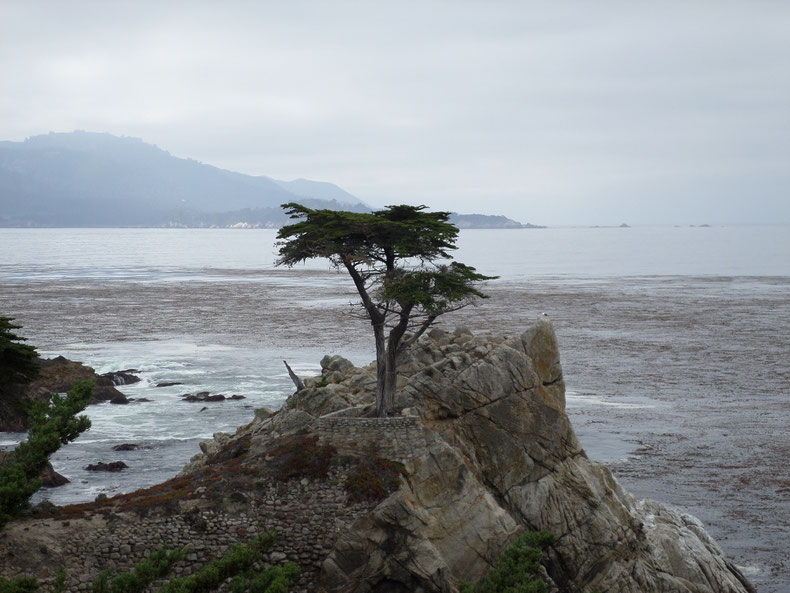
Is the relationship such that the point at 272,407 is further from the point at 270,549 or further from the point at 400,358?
the point at 270,549

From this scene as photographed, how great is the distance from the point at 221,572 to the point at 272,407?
2545 cm

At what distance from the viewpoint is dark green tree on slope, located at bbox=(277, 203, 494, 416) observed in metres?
27.8

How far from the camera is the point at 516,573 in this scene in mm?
21516

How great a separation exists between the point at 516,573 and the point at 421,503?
3613mm

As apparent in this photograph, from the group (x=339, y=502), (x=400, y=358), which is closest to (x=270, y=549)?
(x=339, y=502)

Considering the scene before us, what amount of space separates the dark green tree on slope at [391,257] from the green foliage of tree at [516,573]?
22.0ft

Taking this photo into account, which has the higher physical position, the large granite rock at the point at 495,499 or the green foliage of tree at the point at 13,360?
the green foliage of tree at the point at 13,360

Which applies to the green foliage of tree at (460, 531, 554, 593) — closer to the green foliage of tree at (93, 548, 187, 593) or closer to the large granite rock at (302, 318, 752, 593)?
the large granite rock at (302, 318, 752, 593)

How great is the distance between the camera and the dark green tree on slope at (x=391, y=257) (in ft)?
91.1

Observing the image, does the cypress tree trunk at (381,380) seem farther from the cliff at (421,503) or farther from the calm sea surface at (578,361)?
the calm sea surface at (578,361)

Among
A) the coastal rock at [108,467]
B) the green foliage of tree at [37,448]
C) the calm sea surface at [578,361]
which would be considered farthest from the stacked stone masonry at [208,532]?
the coastal rock at [108,467]

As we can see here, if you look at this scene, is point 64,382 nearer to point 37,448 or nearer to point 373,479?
point 37,448

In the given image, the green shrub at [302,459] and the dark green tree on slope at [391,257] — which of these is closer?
the green shrub at [302,459]

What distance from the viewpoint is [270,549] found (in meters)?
23.1
